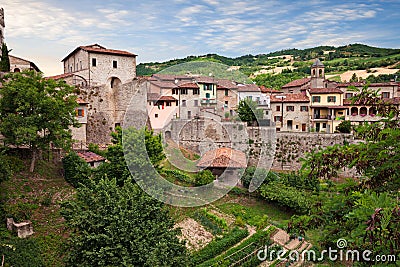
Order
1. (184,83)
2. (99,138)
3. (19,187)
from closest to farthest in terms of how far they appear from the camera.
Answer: (19,187) → (184,83) → (99,138)

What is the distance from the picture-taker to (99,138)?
26.9m

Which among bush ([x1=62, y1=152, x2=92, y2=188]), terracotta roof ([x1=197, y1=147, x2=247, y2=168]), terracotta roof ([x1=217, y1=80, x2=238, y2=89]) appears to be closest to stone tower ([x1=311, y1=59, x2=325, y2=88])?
terracotta roof ([x1=217, y1=80, x2=238, y2=89])

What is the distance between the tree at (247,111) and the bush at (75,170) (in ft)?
46.1

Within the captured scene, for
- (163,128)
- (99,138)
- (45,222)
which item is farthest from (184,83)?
Answer: (45,222)

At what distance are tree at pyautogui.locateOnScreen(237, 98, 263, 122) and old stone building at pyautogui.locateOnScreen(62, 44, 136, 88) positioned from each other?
9.87m

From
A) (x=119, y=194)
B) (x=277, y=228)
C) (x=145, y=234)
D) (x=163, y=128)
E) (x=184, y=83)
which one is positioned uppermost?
(x=184, y=83)

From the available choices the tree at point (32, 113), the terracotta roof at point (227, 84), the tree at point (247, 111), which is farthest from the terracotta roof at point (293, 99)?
the tree at point (32, 113)

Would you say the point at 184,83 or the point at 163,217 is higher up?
the point at 184,83

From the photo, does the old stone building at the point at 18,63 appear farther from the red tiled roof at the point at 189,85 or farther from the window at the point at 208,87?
the window at the point at 208,87

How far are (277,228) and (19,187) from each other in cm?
1243

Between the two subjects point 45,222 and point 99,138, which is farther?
point 99,138

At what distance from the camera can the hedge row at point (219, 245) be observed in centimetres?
1398

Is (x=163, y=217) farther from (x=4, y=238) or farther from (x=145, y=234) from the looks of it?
(x=4, y=238)

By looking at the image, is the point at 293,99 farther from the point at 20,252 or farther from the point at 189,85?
the point at 20,252
